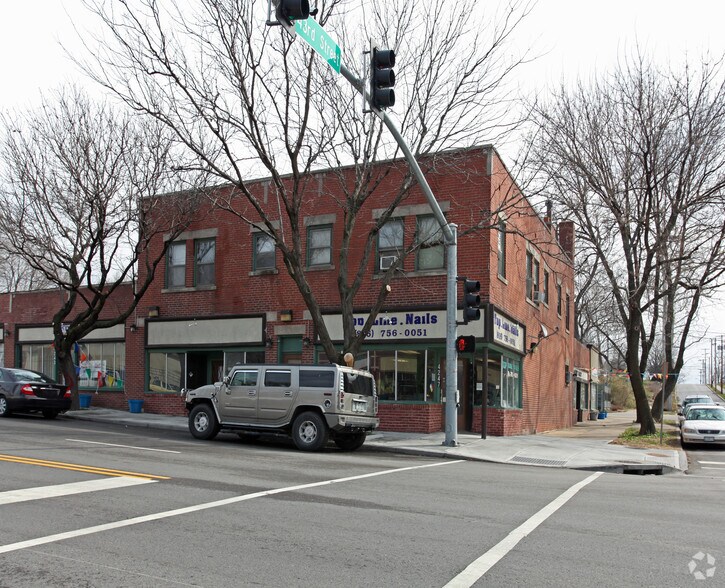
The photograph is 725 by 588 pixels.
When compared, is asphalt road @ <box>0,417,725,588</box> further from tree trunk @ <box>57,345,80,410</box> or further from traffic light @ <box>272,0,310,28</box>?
tree trunk @ <box>57,345,80,410</box>

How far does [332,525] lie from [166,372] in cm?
1947

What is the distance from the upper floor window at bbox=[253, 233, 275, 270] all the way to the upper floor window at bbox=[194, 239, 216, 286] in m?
1.83

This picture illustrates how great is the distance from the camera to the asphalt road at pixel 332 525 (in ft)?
19.1

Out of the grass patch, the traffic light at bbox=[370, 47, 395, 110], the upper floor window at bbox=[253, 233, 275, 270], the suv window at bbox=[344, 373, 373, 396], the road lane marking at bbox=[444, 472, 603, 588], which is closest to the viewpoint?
the road lane marking at bbox=[444, 472, 603, 588]

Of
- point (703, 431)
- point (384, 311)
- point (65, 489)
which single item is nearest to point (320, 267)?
point (384, 311)

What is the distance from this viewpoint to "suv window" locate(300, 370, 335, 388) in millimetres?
15719

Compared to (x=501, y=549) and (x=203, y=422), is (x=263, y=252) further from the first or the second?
(x=501, y=549)

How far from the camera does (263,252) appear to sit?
24.1 metres

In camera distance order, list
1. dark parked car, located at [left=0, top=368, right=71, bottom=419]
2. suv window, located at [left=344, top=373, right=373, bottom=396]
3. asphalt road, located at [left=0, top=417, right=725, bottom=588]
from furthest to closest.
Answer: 1. dark parked car, located at [left=0, top=368, right=71, bottom=419]
2. suv window, located at [left=344, top=373, right=373, bottom=396]
3. asphalt road, located at [left=0, top=417, right=725, bottom=588]

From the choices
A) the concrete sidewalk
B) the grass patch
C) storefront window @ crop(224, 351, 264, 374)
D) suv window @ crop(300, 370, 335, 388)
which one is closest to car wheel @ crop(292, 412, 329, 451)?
suv window @ crop(300, 370, 335, 388)

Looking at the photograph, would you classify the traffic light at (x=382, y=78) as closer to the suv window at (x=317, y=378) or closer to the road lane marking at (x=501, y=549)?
the road lane marking at (x=501, y=549)

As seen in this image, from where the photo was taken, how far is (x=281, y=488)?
9.95 m

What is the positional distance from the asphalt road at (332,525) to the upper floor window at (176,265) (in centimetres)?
1329

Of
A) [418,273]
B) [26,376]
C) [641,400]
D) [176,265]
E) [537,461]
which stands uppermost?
[176,265]
